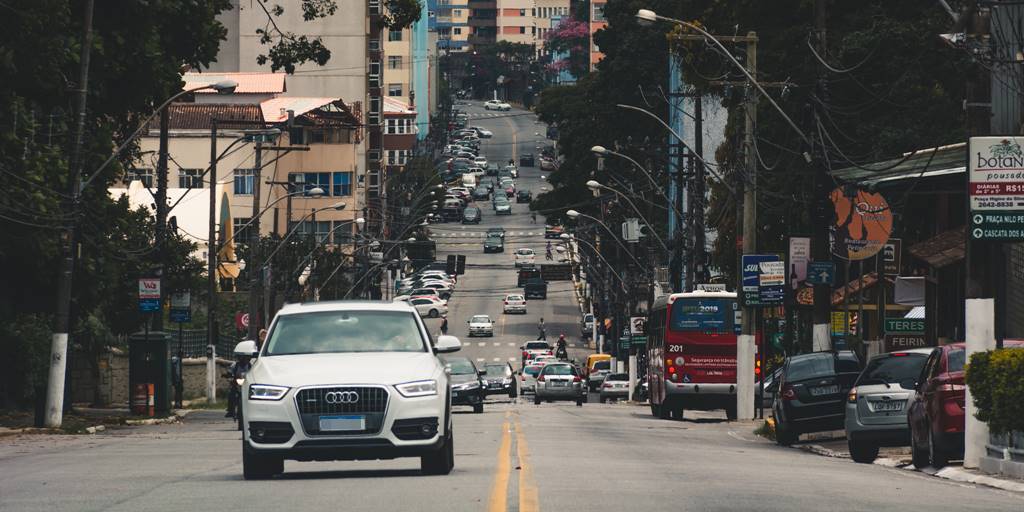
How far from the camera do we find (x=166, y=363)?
44188 mm

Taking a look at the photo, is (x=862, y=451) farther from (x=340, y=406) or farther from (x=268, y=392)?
(x=268, y=392)

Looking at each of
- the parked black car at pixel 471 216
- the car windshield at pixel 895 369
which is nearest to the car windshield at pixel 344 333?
the car windshield at pixel 895 369

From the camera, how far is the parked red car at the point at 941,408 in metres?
22.2

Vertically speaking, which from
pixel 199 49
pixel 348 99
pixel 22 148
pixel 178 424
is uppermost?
pixel 348 99

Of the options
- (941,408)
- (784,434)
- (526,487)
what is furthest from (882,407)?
→ (526,487)

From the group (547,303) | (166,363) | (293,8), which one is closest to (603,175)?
(547,303)

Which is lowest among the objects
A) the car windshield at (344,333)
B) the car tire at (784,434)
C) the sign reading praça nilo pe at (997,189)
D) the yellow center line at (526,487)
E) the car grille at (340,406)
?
the car tire at (784,434)

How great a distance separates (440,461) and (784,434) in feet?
44.2

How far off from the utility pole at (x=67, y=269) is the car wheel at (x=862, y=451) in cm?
1634

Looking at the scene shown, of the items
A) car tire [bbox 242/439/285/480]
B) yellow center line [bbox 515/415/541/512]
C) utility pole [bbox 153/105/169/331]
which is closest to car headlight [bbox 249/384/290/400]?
car tire [bbox 242/439/285/480]

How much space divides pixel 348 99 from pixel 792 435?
10467 cm

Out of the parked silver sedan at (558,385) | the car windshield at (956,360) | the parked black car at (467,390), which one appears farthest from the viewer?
the parked silver sedan at (558,385)

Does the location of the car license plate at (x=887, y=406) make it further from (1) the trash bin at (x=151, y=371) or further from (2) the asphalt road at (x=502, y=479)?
(1) the trash bin at (x=151, y=371)

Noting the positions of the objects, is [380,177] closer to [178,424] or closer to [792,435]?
[178,424]
